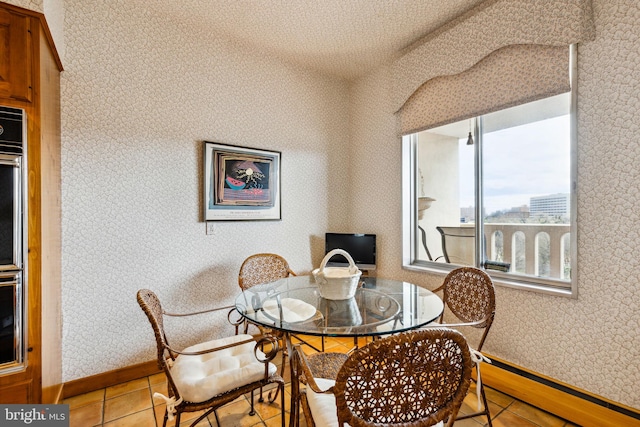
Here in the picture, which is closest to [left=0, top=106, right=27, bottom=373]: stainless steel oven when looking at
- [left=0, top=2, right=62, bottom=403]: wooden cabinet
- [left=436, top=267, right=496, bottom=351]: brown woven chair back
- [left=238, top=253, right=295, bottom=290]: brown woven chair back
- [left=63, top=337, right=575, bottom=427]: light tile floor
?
[left=0, top=2, right=62, bottom=403]: wooden cabinet

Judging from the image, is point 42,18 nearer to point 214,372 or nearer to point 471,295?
point 214,372

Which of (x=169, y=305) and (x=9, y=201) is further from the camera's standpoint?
(x=169, y=305)

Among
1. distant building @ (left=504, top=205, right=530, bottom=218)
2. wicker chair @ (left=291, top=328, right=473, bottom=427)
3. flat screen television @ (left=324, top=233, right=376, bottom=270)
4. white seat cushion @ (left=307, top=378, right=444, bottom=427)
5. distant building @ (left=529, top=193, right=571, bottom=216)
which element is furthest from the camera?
flat screen television @ (left=324, top=233, right=376, bottom=270)

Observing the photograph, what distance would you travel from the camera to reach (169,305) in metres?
2.47

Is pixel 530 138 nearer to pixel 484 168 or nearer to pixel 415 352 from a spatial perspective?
pixel 484 168

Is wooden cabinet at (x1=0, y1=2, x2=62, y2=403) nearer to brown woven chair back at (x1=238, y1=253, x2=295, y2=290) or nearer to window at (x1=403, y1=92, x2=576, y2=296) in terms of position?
brown woven chair back at (x1=238, y1=253, x2=295, y2=290)

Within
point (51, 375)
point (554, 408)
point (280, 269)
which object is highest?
point (280, 269)

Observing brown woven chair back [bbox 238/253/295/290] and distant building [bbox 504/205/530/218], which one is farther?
brown woven chair back [bbox 238/253/295/290]

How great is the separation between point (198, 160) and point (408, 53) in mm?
2213

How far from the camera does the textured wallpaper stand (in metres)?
2.14

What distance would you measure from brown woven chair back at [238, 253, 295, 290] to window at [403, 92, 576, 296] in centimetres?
130

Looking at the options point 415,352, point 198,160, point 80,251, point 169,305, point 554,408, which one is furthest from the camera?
point 198,160

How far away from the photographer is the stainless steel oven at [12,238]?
1.50 meters

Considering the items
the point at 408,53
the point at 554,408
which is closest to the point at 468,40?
the point at 408,53
